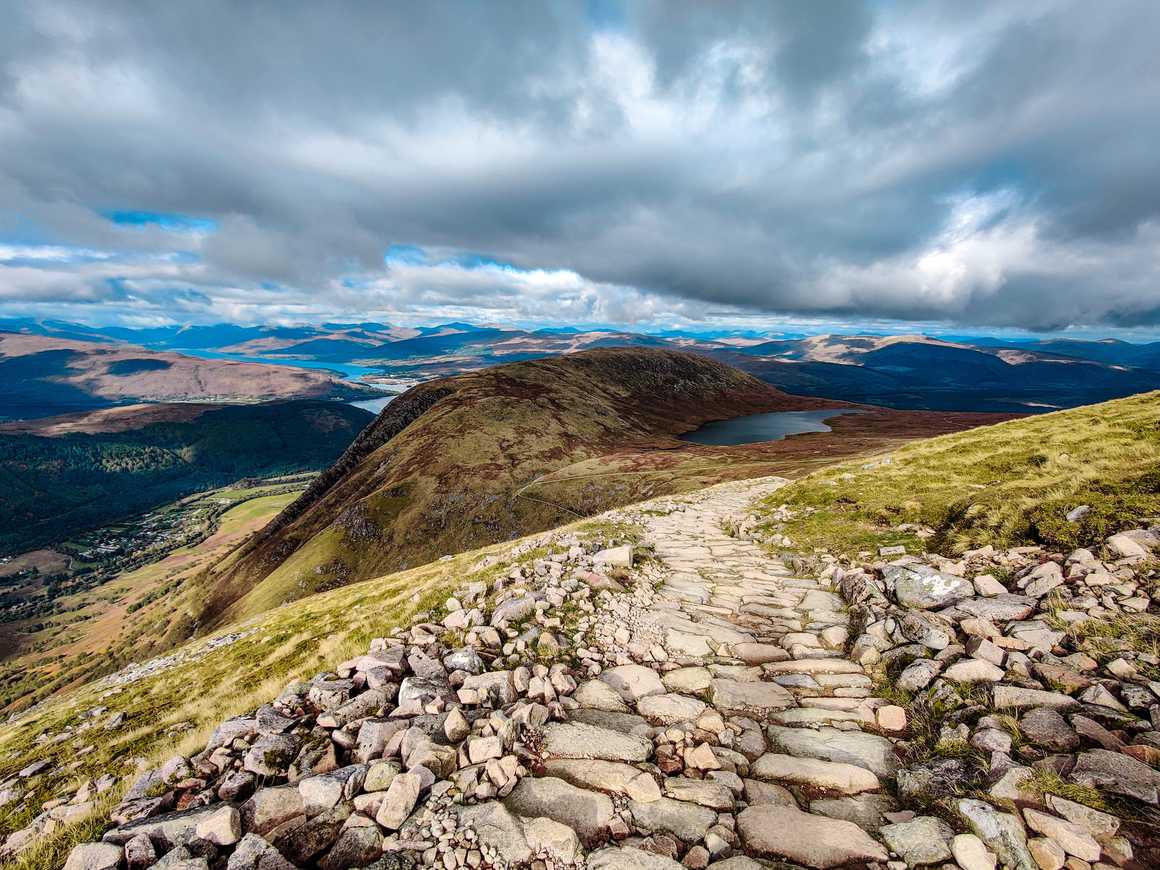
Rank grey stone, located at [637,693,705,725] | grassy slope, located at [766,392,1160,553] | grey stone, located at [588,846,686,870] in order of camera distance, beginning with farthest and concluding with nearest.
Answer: grassy slope, located at [766,392,1160,553] → grey stone, located at [637,693,705,725] → grey stone, located at [588,846,686,870]

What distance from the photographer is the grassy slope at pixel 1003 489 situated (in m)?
11.4

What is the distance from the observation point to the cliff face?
104312mm

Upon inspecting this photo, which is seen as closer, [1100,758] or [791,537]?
[1100,758]

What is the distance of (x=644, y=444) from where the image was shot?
528 ft

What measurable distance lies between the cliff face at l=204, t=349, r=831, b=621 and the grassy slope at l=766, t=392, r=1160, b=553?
261 feet

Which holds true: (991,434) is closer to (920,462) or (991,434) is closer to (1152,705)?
(920,462)

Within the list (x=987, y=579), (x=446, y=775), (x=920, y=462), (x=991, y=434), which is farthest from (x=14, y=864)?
(x=991, y=434)

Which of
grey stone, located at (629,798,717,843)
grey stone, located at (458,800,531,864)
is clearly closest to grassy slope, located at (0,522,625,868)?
grey stone, located at (458,800,531,864)

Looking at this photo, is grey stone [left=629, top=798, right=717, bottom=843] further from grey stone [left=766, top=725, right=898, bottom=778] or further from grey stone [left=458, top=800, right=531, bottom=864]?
grey stone [left=766, top=725, right=898, bottom=778]

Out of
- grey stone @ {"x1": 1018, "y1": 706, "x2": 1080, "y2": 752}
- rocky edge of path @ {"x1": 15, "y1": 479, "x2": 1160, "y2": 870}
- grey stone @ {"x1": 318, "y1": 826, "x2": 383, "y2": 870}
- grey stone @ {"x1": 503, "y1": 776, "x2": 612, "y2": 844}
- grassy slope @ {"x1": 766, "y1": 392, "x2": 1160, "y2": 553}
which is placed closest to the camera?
rocky edge of path @ {"x1": 15, "y1": 479, "x2": 1160, "y2": 870}

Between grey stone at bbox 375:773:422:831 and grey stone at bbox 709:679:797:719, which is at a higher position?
grey stone at bbox 375:773:422:831

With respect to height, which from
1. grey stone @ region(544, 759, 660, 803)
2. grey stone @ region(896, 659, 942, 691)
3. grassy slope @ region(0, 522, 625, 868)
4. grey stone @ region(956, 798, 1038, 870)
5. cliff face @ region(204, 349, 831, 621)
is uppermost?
grey stone @ region(956, 798, 1038, 870)

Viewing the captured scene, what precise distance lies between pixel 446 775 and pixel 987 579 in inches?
427

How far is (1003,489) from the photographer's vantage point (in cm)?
1423
